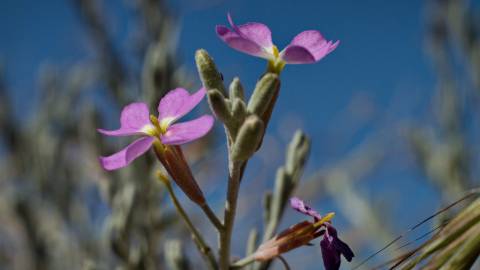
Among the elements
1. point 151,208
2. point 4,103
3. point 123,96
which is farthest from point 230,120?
point 4,103

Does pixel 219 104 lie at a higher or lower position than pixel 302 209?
higher

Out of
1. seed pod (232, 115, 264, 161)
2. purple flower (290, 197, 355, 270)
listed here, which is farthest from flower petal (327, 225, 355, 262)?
seed pod (232, 115, 264, 161)

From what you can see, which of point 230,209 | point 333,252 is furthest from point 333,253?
point 230,209

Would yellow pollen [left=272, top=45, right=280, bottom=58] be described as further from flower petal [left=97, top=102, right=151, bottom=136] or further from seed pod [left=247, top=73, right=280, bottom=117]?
flower petal [left=97, top=102, right=151, bottom=136]

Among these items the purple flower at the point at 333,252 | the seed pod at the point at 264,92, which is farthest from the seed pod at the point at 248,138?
the purple flower at the point at 333,252

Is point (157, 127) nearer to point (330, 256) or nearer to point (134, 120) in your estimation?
point (134, 120)

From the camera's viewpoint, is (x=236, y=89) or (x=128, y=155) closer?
(x=128, y=155)

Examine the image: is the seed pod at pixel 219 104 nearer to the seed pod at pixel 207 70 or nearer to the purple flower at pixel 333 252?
the seed pod at pixel 207 70
